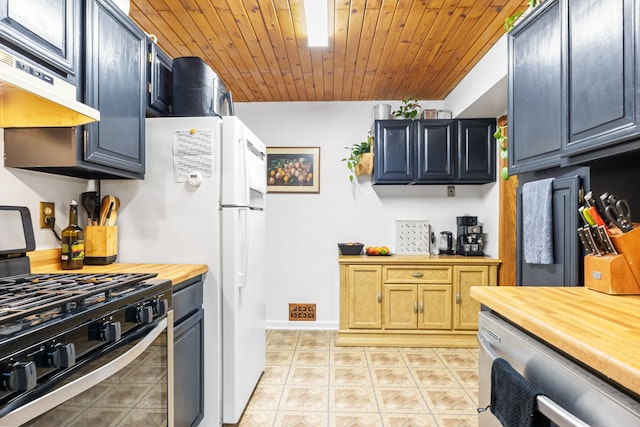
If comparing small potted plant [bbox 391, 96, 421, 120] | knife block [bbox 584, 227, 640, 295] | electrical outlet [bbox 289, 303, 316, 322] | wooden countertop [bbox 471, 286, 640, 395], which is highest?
small potted plant [bbox 391, 96, 421, 120]

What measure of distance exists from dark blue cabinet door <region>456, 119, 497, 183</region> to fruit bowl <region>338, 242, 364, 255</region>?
48.7 inches

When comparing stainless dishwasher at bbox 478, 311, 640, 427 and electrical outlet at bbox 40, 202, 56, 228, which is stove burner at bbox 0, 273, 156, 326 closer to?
electrical outlet at bbox 40, 202, 56, 228

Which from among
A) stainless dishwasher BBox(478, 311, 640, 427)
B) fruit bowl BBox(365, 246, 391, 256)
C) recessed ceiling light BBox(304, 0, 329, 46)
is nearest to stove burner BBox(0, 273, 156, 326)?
stainless dishwasher BBox(478, 311, 640, 427)

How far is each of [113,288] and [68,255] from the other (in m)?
0.76

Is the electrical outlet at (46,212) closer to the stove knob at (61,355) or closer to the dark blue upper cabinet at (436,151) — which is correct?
the stove knob at (61,355)

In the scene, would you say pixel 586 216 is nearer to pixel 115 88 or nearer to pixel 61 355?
pixel 61 355

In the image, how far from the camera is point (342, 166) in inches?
160

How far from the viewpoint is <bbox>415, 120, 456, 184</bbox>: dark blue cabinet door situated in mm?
3598

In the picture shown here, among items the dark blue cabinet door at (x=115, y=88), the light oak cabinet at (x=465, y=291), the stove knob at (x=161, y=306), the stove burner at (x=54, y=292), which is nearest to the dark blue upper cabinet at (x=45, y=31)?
the dark blue cabinet door at (x=115, y=88)

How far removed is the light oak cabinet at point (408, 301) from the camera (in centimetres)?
345

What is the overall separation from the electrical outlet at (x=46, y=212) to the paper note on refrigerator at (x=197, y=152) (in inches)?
26.2

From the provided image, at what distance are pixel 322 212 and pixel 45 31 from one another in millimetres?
2978

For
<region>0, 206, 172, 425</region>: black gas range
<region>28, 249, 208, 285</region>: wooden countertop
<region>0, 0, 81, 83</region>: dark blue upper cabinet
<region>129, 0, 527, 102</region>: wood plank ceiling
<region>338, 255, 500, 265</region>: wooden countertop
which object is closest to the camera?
<region>0, 206, 172, 425</region>: black gas range

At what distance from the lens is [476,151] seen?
11.8 feet
